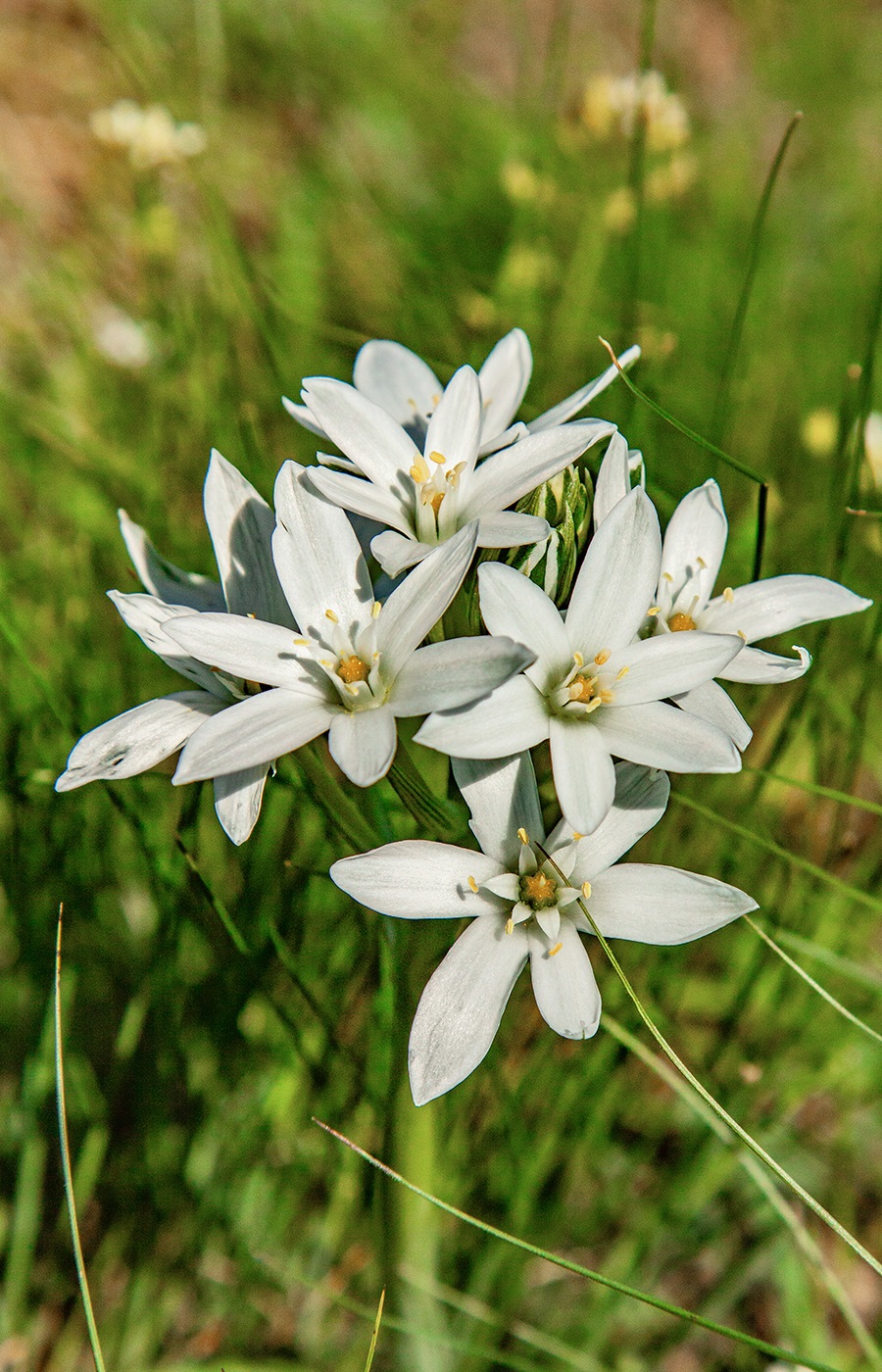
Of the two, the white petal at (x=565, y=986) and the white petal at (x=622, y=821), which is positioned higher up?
the white petal at (x=622, y=821)

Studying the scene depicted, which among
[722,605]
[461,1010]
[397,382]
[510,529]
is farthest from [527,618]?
[397,382]

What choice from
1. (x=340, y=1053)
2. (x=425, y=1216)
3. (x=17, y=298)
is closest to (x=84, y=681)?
(x=340, y=1053)

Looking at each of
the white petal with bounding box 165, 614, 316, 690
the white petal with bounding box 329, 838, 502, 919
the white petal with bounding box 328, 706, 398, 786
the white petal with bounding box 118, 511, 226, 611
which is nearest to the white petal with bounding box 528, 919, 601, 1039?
the white petal with bounding box 329, 838, 502, 919

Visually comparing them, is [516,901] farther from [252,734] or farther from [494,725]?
[252,734]

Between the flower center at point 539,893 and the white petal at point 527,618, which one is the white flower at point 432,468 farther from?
the flower center at point 539,893

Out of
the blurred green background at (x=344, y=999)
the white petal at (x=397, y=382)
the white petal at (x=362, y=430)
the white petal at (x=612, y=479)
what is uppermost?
the white petal at (x=397, y=382)

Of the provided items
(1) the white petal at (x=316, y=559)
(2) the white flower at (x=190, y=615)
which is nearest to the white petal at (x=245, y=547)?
(2) the white flower at (x=190, y=615)

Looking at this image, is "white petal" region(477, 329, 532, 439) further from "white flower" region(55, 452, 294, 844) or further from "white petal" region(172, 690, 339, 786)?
"white petal" region(172, 690, 339, 786)
